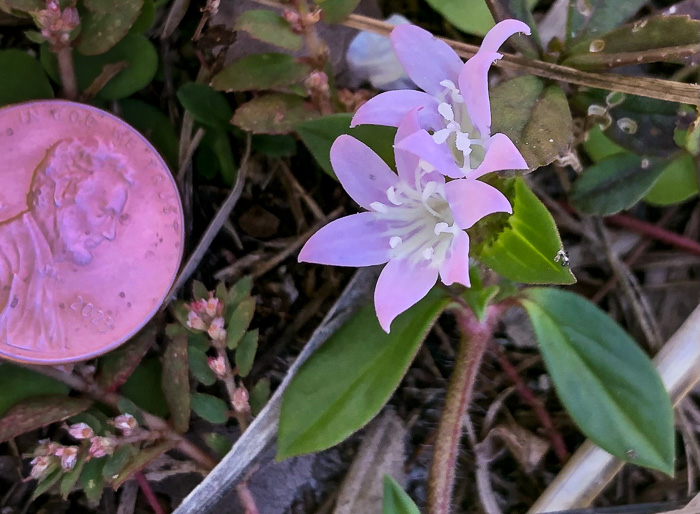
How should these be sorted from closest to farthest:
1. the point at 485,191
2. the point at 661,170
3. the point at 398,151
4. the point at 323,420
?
the point at 485,191
the point at 398,151
the point at 323,420
the point at 661,170

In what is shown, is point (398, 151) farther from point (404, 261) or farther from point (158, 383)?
point (158, 383)

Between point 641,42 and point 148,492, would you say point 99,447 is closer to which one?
point 148,492

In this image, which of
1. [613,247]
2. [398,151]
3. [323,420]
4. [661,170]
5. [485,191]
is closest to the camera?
[485,191]

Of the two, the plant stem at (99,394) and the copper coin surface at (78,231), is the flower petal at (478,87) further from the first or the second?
the plant stem at (99,394)

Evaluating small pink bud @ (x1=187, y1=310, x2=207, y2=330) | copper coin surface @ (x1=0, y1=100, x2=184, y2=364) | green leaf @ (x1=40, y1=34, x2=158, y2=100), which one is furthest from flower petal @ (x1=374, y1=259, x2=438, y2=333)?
green leaf @ (x1=40, y1=34, x2=158, y2=100)

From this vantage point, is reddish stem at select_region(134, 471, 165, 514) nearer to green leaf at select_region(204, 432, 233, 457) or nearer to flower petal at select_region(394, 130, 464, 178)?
green leaf at select_region(204, 432, 233, 457)

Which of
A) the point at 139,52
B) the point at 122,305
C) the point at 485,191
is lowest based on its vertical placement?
the point at 122,305

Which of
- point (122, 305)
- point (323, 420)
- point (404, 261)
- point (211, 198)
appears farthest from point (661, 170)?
point (122, 305)
